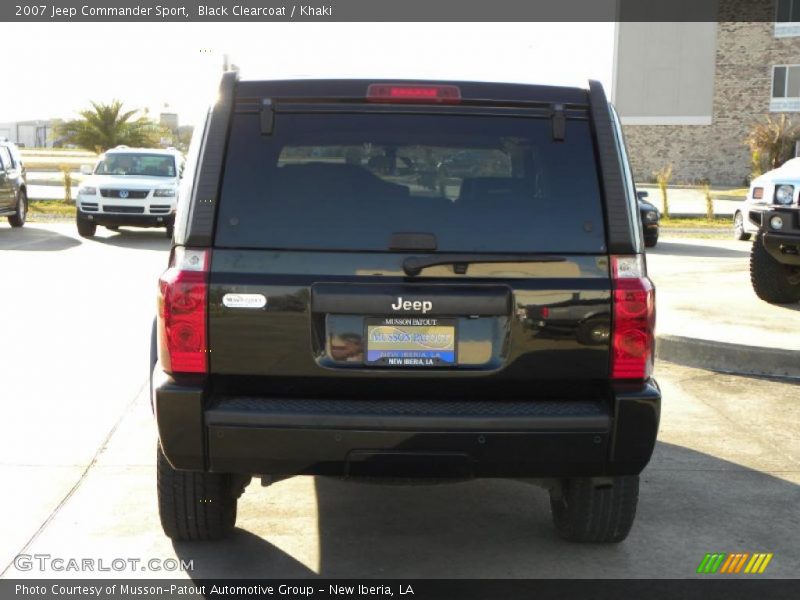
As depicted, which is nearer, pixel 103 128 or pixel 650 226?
pixel 650 226

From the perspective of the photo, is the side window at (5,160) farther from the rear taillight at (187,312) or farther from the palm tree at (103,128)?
the palm tree at (103,128)

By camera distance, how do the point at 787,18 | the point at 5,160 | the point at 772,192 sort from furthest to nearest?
the point at 787,18 < the point at 5,160 < the point at 772,192

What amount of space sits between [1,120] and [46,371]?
513 ft

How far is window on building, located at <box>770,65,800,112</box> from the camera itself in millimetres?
58000

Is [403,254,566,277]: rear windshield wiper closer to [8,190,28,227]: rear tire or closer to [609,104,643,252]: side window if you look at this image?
[609,104,643,252]: side window

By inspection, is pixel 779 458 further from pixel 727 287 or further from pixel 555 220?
pixel 727 287

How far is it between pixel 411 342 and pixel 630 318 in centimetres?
82

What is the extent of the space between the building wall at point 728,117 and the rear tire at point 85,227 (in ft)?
136

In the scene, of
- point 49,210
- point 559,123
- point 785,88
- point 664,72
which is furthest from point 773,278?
point 664,72

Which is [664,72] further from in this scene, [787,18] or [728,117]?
[787,18]

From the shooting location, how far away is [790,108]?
191ft

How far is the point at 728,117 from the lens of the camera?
59.6 meters

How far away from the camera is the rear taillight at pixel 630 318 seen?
4.23 meters

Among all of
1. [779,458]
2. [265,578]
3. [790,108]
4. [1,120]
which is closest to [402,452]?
[265,578]
